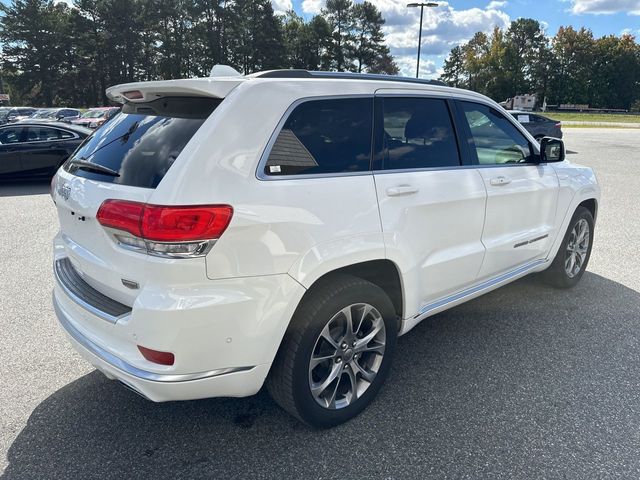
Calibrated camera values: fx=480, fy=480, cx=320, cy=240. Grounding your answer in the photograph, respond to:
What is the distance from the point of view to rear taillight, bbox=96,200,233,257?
201 centimetres

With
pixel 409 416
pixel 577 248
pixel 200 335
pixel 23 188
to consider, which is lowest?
pixel 23 188

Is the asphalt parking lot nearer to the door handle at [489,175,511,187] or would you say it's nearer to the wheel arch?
the wheel arch

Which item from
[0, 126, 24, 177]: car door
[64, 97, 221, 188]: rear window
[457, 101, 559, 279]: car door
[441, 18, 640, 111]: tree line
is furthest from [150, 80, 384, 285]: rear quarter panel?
[441, 18, 640, 111]: tree line

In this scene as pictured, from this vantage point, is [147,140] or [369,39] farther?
[369,39]

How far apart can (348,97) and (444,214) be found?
945 millimetres

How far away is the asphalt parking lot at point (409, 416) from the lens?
2.39 meters

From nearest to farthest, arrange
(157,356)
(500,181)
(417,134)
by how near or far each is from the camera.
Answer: (157,356) < (417,134) < (500,181)

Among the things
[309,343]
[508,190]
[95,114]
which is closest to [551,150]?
[508,190]

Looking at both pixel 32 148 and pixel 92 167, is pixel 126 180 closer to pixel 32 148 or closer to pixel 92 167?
pixel 92 167

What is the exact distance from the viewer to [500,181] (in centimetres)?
343

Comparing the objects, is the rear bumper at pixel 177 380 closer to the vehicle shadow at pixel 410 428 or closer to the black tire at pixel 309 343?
the black tire at pixel 309 343

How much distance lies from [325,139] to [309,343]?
1.06 metres

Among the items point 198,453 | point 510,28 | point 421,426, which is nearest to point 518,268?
point 421,426

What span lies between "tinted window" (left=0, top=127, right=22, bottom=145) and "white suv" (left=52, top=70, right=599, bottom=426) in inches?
360
